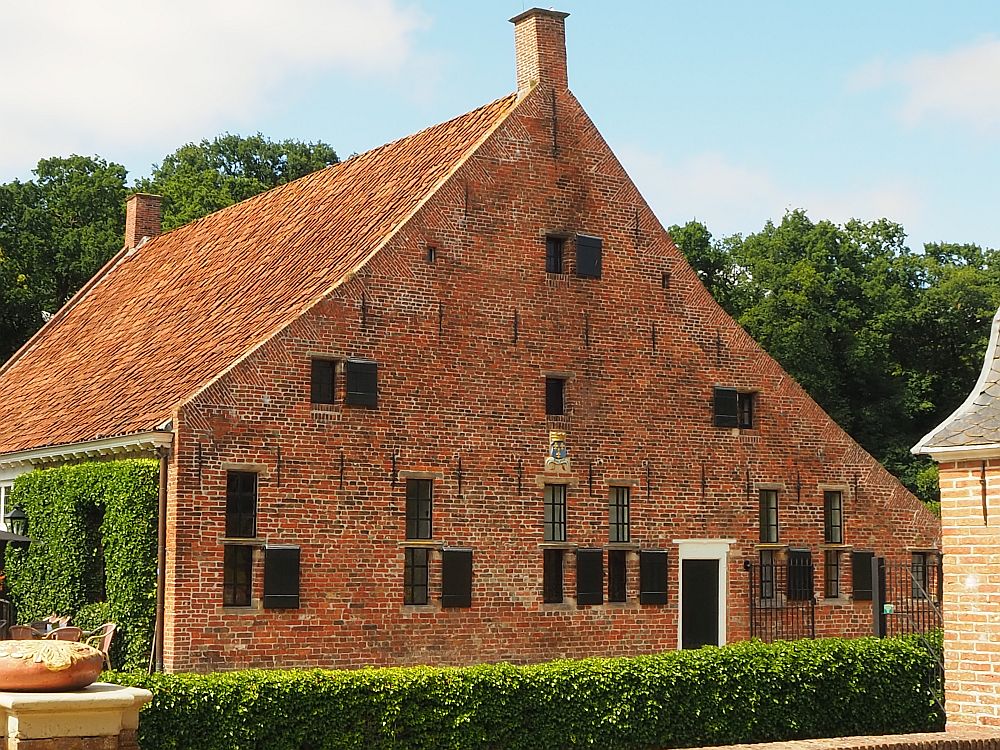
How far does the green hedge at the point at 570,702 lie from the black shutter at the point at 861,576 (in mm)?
5894

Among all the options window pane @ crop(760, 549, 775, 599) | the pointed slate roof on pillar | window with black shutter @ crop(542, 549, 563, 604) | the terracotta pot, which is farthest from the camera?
window pane @ crop(760, 549, 775, 599)

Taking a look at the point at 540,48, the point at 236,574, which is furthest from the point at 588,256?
the point at 236,574

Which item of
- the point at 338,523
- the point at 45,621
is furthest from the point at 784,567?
the point at 45,621

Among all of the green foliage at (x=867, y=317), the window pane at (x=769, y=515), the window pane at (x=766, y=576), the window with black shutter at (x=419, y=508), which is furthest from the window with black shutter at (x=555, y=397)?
the green foliage at (x=867, y=317)

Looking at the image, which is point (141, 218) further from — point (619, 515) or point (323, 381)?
point (619, 515)

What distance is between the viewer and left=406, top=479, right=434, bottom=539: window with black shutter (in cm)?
2188

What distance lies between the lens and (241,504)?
20.3 m

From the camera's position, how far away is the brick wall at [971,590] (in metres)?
13.8

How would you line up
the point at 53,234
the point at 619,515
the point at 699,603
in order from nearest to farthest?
the point at 619,515 < the point at 699,603 < the point at 53,234

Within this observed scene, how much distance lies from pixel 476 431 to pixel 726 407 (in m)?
5.08

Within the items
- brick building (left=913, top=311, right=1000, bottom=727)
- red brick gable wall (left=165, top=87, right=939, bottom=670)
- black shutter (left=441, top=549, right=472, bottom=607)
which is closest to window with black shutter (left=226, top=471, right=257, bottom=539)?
red brick gable wall (left=165, top=87, right=939, bottom=670)

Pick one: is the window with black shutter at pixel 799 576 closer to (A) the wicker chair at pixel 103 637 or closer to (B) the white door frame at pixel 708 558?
(B) the white door frame at pixel 708 558

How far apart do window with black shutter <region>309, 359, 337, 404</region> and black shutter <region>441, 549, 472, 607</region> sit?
291 centimetres

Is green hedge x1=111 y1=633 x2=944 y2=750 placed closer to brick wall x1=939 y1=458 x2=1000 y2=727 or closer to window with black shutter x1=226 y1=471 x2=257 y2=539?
window with black shutter x1=226 y1=471 x2=257 y2=539
